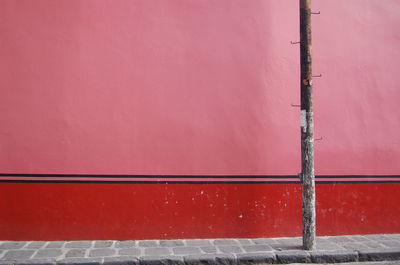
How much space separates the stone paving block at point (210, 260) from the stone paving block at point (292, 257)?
0.60 metres

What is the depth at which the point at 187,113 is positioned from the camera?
19.5 feet

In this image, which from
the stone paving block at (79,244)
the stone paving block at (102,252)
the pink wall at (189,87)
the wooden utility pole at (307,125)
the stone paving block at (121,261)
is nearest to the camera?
the stone paving block at (121,261)

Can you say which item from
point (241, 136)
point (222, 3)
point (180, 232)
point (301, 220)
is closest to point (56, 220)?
point (180, 232)

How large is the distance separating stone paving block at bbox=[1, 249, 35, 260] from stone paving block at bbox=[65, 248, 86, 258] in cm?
45

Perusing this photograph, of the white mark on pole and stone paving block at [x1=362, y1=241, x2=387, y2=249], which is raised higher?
the white mark on pole

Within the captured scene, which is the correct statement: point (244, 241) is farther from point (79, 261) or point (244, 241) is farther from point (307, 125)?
point (79, 261)

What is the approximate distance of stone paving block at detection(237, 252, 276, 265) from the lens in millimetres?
5048

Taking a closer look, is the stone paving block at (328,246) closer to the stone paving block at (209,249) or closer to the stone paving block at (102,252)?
the stone paving block at (209,249)

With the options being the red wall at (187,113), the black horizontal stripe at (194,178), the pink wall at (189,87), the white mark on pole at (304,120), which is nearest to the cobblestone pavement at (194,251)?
the red wall at (187,113)

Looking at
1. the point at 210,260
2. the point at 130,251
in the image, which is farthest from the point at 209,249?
the point at 130,251

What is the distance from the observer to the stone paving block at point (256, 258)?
5.05 meters

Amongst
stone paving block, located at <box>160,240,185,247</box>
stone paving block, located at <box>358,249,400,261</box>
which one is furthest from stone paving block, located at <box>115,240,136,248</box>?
stone paving block, located at <box>358,249,400,261</box>

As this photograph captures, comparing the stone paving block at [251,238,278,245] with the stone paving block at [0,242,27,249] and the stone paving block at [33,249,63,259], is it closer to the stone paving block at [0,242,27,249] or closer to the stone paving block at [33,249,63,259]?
the stone paving block at [33,249,63,259]

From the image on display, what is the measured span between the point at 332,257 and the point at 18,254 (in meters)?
3.95
